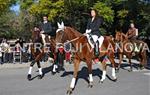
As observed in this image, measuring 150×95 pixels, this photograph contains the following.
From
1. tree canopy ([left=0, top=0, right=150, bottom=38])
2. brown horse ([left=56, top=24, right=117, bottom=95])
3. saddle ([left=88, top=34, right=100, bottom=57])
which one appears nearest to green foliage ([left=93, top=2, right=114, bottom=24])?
tree canopy ([left=0, top=0, right=150, bottom=38])

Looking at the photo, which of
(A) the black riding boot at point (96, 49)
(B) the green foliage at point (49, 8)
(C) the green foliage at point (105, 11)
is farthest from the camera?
(B) the green foliage at point (49, 8)

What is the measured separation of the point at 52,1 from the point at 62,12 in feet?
4.96

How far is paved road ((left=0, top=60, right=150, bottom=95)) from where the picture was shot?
41.5ft

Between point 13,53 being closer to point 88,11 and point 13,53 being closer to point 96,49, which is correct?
point 96,49

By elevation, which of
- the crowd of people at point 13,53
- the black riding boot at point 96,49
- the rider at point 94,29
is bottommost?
the crowd of people at point 13,53

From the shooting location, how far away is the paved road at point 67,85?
41.5 ft

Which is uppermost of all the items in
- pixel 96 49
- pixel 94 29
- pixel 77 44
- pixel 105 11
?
pixel 94 29

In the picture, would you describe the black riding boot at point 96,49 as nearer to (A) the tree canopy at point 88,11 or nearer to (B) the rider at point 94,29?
(B) the rider at point 94,29

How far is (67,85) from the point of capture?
14.1 m

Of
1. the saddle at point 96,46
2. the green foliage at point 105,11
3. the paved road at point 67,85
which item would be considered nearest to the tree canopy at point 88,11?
the green foliage at point 105,11

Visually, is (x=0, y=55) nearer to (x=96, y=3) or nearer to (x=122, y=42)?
(x=122, y=42)

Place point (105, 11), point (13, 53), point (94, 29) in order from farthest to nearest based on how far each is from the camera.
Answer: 1. point (105, 11)
2. point (13, 53)
3. point (94, 29)

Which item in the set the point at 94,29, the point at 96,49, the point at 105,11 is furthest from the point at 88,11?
the point at 94,29

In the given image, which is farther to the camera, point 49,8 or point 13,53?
point 49,8
